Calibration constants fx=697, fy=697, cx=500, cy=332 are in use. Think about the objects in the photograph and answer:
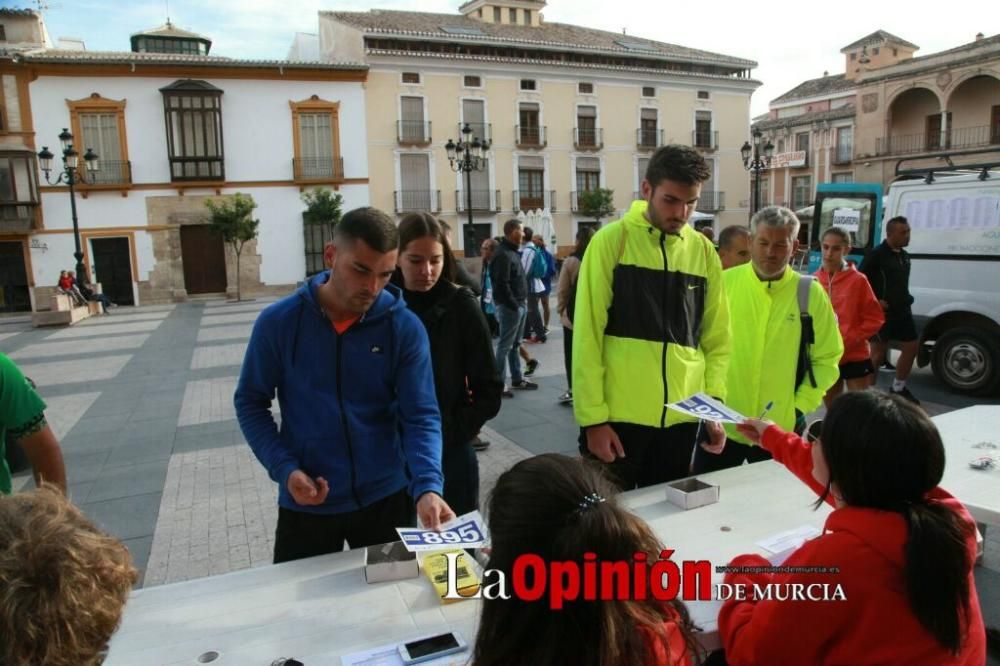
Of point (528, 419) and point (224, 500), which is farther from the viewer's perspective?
point (528, 419)

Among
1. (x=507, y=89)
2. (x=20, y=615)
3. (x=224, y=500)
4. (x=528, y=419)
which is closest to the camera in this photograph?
(x=20, y=615)

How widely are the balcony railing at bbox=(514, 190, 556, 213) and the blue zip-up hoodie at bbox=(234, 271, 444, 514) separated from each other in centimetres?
3120

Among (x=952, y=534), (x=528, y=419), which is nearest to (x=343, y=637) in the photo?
(x=952, y=534)

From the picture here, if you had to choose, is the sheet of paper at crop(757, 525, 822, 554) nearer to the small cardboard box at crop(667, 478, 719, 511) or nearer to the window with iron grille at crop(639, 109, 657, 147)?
the small cardboard box at crop(667, 478, 719, 511)

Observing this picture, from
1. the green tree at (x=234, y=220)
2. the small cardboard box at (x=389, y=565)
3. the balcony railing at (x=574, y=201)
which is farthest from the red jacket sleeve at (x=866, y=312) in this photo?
the balcony railing at (x=574, y=201)

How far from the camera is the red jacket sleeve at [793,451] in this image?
7.91ft

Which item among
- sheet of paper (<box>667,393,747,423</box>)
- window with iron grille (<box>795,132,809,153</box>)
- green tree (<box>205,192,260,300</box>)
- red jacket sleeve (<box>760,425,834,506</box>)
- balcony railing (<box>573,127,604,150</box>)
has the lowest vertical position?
red jacket sleeve (<box>760,425,834,506</box>)

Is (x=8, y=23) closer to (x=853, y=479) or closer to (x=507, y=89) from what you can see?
(x=507, y=89)

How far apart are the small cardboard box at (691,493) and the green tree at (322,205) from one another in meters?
26.6

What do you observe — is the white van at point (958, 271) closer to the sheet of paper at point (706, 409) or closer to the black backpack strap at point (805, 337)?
the black backpack strap at point (805, 337)

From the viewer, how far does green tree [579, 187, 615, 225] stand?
33.2 metres

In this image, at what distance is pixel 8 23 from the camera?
30094 mm

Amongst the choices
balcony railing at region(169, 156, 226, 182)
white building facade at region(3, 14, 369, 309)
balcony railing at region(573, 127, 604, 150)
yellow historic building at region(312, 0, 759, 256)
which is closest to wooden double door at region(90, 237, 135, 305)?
white building facade at region(3, 14, 369, 309)

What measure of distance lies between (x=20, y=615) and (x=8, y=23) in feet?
125
